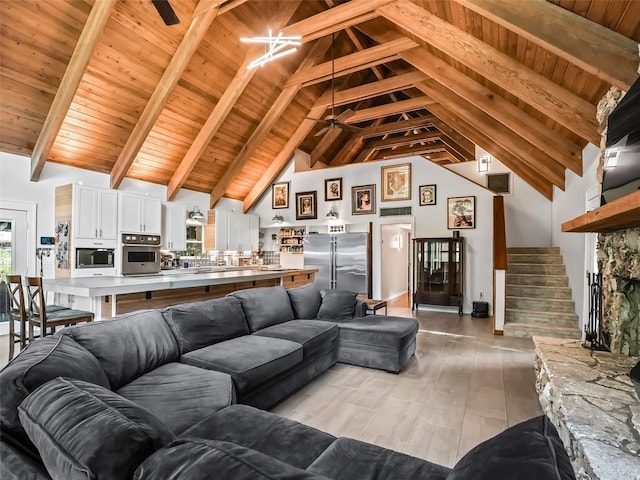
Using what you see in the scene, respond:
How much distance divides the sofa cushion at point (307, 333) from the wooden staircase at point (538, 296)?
328cm

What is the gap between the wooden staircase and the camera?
16.7ft

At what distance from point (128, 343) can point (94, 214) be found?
15.5 feet

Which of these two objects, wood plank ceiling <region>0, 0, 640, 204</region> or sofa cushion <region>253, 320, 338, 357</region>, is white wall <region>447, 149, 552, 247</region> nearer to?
wood plank ceiling <region>0, 0, 640, 204</region>

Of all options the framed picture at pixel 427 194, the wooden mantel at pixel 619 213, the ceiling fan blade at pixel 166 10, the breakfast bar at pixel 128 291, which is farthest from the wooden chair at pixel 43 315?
the framed picture at pixel 427 194

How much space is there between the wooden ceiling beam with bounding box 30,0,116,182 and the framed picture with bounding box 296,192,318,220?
558 centimetres

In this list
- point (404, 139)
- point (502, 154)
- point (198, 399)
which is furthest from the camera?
point (404, 139)

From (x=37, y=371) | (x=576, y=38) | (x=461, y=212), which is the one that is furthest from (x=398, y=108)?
(x=37, y=371)

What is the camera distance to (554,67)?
10.7ft

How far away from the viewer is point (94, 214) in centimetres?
593

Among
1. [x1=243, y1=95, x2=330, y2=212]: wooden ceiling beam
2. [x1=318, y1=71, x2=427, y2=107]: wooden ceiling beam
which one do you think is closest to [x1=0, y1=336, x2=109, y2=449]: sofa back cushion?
[x1=318, y1=71, x2=427, y2=107]: wooden ceiling beam

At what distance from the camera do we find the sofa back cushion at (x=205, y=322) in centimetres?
279

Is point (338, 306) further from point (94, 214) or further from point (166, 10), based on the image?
point (94, 214)

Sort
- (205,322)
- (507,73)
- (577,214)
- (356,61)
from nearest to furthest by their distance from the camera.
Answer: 1. (205,322)
2. (507,73)
3. (577,214)
4. (356,61)

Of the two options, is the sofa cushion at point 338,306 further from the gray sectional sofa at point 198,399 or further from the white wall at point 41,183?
the white wall at point 41,183
